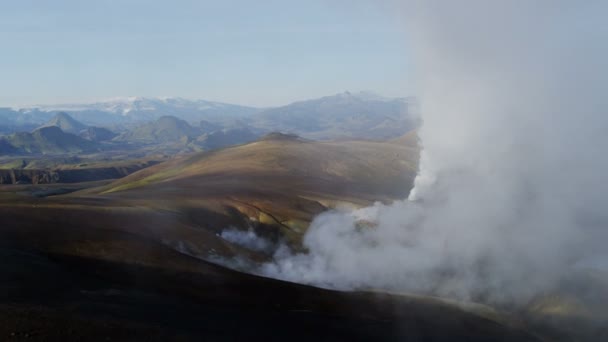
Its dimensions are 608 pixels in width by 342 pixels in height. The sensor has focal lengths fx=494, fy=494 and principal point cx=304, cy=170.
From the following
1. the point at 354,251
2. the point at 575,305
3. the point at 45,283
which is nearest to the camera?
the point at 45,283

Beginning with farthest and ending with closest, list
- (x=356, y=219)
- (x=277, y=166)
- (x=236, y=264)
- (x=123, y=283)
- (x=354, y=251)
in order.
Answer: (x=277, y=166), (x=356, y=219), (x=354, y=251), (x=236, y=264), (x=123, y=283)

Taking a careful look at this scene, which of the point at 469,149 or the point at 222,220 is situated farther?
the point at 469,149

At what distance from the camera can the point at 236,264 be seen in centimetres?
4506

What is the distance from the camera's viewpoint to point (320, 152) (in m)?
146

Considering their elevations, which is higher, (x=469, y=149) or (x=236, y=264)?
(x=469, y=149)

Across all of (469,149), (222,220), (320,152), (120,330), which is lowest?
(120,330)

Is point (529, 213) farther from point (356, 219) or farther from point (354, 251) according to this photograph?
point (354, 251)

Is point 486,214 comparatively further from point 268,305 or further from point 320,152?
point 320,152

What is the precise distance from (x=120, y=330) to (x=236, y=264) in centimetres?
2069

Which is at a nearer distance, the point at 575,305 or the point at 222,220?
the point at 575,305

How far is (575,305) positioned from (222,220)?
133 feet

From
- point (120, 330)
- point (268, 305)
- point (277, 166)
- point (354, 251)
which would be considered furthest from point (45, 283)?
point (277, 166)

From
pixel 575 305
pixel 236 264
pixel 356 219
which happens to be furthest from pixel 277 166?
pixel 575 305

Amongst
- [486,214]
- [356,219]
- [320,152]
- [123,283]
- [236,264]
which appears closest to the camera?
[123,283]
